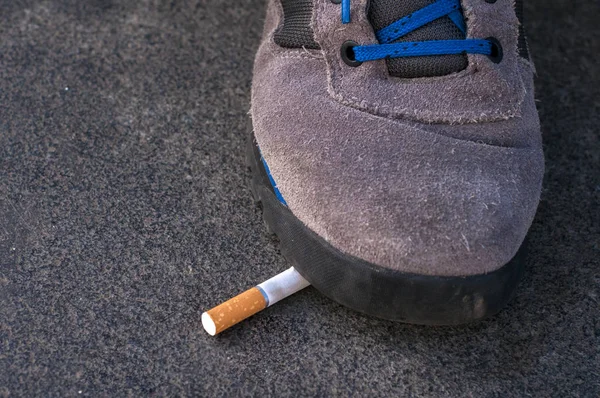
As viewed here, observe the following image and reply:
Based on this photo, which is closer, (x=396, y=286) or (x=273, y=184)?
(x=396, y=286)

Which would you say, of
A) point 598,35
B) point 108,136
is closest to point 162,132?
point 108,136

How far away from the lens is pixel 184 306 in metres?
0.88

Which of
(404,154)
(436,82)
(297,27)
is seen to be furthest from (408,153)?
(297,27)

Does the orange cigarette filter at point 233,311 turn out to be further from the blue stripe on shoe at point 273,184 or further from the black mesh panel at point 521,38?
the black mesh panel at point 521,38

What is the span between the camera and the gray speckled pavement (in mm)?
822

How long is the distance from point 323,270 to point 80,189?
15.1 inches

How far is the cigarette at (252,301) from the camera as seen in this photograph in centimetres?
83

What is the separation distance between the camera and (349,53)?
0.88 m

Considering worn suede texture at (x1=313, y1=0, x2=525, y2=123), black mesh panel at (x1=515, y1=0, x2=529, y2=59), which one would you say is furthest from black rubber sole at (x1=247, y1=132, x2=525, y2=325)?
black mesh panel at (x1=515, y1=0, x2=529, y2=59)

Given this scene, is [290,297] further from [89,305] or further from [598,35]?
[598,35]

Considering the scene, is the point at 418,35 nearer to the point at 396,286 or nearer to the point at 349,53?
the point at 349,53

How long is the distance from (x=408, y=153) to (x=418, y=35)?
0.54 feet

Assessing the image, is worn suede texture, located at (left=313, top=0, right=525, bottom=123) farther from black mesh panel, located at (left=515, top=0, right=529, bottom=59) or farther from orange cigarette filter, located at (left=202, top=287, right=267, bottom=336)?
orange cigarette filter, located at (left=202, top=287, right=267, bottom=336)

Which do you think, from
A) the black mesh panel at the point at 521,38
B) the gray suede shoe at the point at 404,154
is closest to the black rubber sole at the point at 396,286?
the gray suede shoe at the point at 404,154
